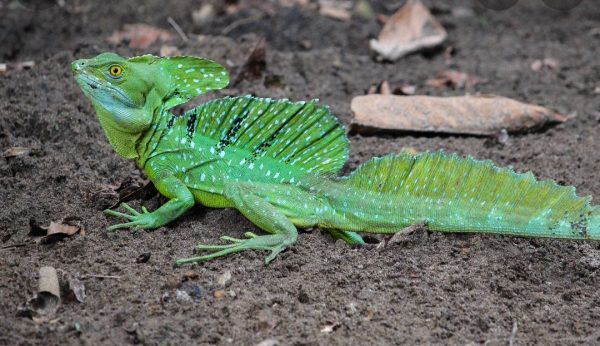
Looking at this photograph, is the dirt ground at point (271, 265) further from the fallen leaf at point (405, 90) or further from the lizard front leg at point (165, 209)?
the fallen leaf at point (405, 90)

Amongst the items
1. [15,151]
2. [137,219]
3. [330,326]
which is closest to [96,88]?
[137,219]

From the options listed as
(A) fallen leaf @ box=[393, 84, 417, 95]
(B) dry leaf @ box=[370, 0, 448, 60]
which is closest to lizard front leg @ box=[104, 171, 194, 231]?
(A) fallen leaf @ box=[393, 84, 417, 95]

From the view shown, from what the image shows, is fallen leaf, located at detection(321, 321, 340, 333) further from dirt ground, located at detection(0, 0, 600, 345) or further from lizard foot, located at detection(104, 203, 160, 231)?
lizard foot, located at detection(104, 203, 160, 231)

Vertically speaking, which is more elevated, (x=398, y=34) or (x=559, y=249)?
(x=559, y=249)

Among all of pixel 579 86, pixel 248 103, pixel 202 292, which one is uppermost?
pixel 248 103

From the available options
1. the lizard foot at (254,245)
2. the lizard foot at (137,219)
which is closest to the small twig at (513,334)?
the lizard foot at (254,245)

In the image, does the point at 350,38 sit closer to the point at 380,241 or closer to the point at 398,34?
the point at 398,34

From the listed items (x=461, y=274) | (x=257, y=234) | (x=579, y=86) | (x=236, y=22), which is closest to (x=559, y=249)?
(x=461, y=274)
